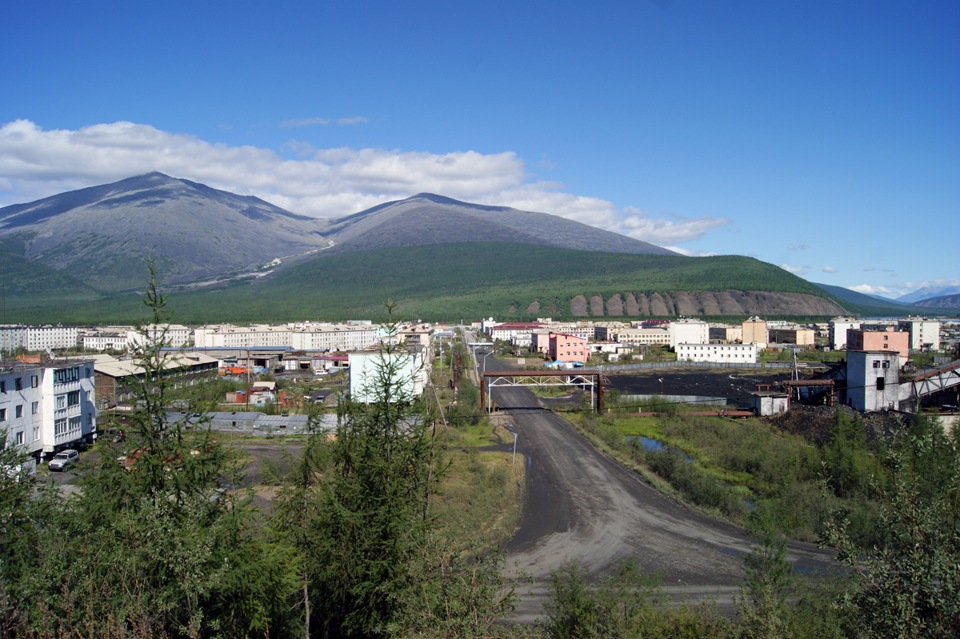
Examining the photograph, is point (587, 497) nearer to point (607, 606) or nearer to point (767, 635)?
point (607, 606)

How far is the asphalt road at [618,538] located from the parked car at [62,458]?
10.1 m

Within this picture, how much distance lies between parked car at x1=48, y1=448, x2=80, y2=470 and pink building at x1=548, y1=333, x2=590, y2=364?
2766 cm

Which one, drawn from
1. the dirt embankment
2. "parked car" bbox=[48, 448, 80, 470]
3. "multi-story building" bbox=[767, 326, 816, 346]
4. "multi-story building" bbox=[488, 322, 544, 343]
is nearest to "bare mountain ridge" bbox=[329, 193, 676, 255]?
the dirt embankment

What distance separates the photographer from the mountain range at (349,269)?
8788cm

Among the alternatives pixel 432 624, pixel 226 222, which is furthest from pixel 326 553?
pixel 226 222

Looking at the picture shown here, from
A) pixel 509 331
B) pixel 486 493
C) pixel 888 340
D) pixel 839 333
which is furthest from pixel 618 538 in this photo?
pixel 509 331

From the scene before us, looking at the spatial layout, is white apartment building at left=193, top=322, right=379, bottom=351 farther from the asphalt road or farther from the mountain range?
the asphalt road

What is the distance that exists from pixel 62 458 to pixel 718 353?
118 feet

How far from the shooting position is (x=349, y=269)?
120 m

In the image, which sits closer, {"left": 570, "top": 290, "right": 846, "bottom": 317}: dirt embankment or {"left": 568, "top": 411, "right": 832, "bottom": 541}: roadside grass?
{"left": 568, "top": 411, "right": 832, "bottom": 541}: roadside grass

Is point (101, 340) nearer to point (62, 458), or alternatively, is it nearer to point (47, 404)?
point (47, 404)

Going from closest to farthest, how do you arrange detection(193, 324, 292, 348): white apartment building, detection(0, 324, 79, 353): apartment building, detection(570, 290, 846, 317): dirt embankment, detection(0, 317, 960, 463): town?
detection(0, 317, 960, 463): town, detection(0, 324, 79, 353): apartment building, detection(193, 324, 292, 348): white apartment building, detection(570, 290, 846, 317): dirt embankment

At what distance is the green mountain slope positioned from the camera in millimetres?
86562

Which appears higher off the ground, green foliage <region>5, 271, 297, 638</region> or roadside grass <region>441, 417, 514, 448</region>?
green foliage <region>5, 271, 297, 638</region>
